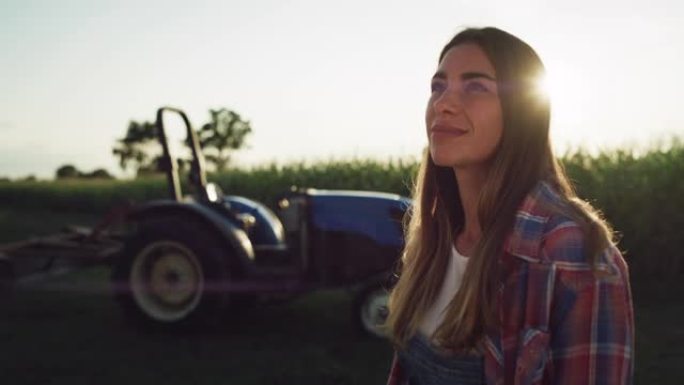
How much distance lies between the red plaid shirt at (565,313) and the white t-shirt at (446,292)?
0.28 meters

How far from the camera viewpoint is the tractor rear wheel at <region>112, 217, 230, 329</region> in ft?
19.5

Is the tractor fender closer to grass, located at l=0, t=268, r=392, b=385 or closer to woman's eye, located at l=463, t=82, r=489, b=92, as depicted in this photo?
grass, located at l=0, t=268, r=392, b=385

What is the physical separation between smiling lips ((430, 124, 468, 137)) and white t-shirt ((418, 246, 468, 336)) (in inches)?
10.4

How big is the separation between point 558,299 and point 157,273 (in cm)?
531

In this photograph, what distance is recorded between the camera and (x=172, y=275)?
245 inches

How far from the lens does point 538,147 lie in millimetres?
1498

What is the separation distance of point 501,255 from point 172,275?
511cm

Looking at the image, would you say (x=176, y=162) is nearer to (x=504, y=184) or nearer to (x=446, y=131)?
(x=446, y=131)

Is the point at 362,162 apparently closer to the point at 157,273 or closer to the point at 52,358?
the point at 157,273

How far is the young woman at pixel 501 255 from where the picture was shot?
129 centimetres

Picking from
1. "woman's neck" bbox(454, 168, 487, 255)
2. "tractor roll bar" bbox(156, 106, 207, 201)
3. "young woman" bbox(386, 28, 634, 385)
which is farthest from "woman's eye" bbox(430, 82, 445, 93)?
"tractor roll bar" bbox(156, 106, 207, 201)

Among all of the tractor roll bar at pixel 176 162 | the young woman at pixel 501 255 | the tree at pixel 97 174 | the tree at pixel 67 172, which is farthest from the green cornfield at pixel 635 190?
the tree at pixel 67 172

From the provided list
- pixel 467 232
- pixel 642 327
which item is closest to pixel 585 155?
pixel 642 327

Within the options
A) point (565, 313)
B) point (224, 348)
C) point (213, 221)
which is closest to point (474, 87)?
point (565, 313)
